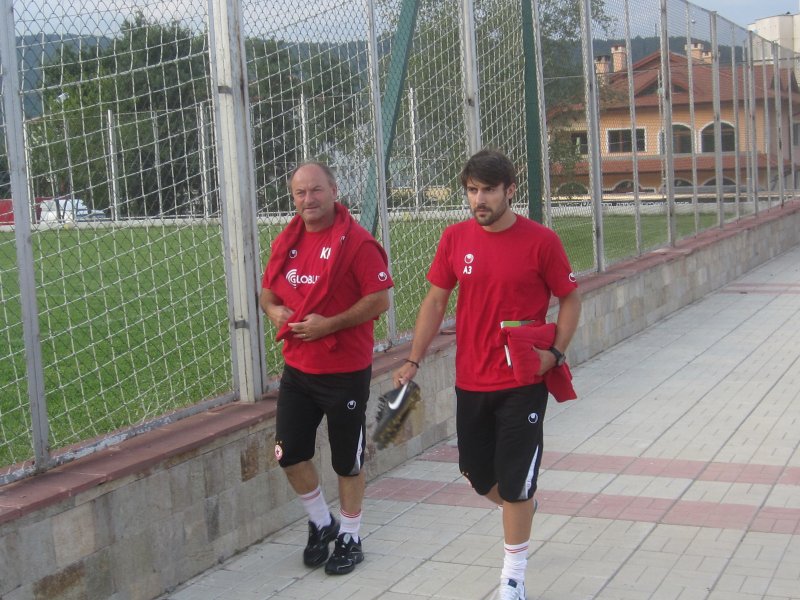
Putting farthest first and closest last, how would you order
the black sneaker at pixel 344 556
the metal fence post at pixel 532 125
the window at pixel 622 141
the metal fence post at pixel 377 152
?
1. the window at pixel 622 141
2. the metal fence post at pixel 532 125
3. the metal fence post at pixel 377 152
4. the black sneaker at pixel 344 556

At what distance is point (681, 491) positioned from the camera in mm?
6223

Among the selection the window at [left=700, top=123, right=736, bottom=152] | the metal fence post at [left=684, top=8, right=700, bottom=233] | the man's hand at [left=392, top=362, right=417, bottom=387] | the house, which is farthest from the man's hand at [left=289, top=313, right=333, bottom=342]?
the window at [left=700, top=123, right=736, bottom=152]

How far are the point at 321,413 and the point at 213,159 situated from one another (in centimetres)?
140

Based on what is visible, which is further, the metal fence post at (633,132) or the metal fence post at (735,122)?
the metal fence post at (735,122)

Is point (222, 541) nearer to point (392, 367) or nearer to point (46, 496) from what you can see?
point (46, 496)

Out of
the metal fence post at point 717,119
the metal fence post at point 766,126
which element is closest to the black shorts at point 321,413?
the metal fence post at point 717,119

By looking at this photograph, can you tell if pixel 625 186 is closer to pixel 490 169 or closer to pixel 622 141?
pixel 622 141

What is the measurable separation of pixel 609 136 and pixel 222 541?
8.31m

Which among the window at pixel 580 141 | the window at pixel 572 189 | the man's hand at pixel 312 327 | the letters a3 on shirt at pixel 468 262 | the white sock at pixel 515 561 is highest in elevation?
the window at pixel 580 141

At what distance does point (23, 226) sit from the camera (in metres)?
4.37

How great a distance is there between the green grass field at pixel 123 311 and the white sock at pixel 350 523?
1.08m

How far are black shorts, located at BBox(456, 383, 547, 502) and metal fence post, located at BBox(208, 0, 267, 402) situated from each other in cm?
143

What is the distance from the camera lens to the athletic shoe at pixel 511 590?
456 centimetres

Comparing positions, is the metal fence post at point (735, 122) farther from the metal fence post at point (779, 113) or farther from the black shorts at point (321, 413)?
the black shorts at point (321, 413)
